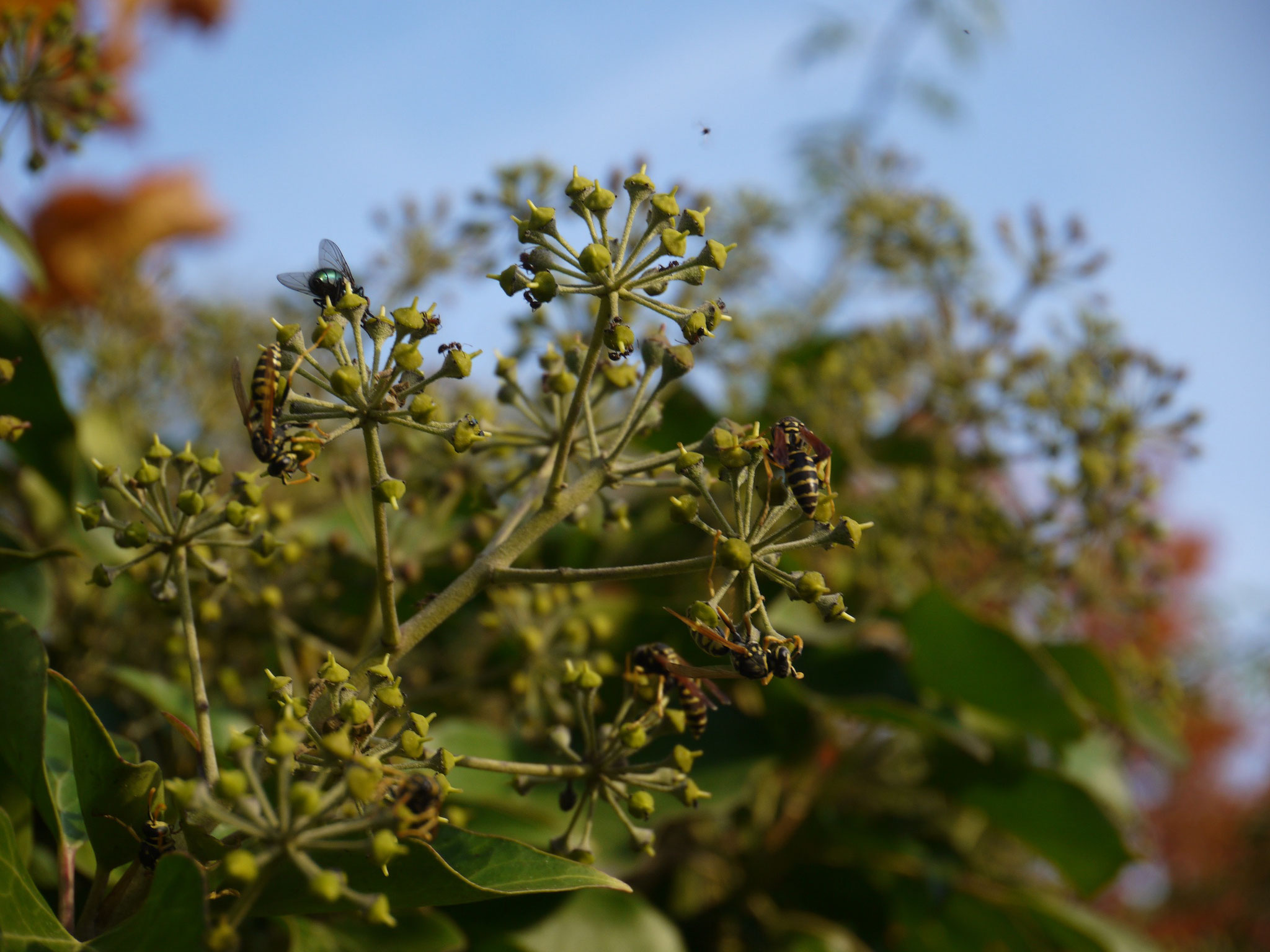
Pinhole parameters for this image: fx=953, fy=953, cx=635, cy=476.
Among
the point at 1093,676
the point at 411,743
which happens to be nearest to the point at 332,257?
the point at 411,743

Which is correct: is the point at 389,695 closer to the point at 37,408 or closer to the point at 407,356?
the point at 407,356

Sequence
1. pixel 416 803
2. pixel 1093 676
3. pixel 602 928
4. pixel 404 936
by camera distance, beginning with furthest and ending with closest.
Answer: pixel 1093 676
pixel 602 928
pixel 404 936
pixel 416 803

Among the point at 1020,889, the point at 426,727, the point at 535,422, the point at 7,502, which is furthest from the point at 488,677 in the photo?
the point at 1020,889

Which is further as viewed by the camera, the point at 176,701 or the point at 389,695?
the point at 176,701

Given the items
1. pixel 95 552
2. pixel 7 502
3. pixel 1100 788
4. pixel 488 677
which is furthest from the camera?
Result: pixel 1100 788

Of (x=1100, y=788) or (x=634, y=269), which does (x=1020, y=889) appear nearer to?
(x=1100, y=788)

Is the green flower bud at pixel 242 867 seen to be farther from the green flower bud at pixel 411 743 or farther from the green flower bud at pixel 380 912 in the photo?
the green flower bud at pixel 411 743
